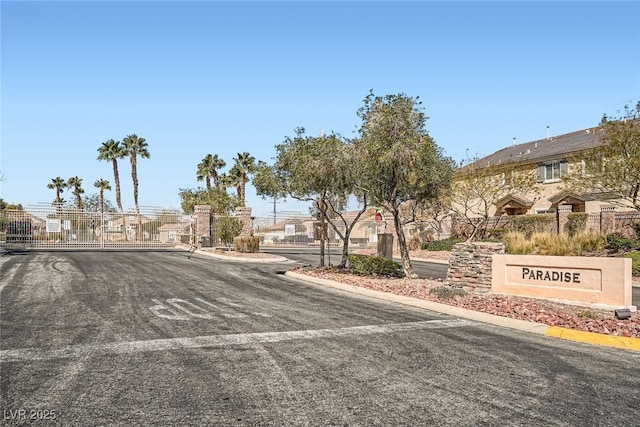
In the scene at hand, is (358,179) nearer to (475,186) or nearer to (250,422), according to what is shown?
(250,422)

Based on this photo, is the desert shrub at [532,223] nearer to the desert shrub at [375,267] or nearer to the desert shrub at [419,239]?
the desert shrub at [419,239]

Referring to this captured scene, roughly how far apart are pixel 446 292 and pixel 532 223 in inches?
956

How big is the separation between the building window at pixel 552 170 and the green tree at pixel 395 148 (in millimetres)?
24986

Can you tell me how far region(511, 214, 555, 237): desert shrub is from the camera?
33.8 metres

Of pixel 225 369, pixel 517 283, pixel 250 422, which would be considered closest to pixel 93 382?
pixel 225 369

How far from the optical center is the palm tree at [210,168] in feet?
216

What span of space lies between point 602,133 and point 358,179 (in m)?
24.8

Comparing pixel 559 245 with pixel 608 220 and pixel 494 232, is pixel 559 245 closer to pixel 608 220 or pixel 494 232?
pixel 608 220

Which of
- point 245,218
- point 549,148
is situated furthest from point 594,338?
point 549,148

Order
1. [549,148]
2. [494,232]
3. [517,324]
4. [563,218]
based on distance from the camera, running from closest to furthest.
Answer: [517,324] < [563,218] < [494,232] < [549,148]

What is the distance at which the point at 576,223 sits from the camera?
3169 centimetres

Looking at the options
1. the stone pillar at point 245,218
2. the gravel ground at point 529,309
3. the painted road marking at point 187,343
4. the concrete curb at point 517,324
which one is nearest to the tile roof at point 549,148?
the stone pillar at point 245,218

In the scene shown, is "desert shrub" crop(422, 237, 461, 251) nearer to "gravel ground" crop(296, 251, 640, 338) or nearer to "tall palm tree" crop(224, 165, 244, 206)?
"gravel ground" crop(296, 251, 640, 338)

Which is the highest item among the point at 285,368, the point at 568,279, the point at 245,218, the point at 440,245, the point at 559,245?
the point at 245,218
